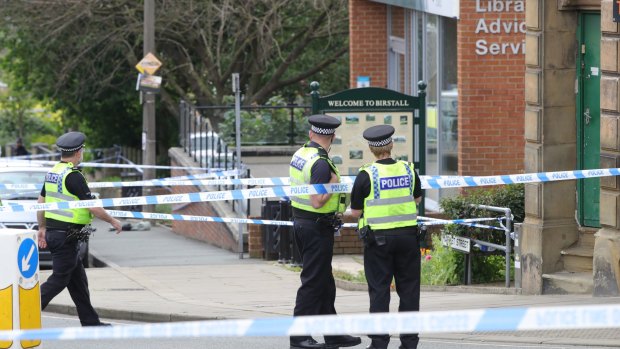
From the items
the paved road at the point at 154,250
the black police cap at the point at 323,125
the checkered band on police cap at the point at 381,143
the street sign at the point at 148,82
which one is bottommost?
the paved road at the point at 154,250

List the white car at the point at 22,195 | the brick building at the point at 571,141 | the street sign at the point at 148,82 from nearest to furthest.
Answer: the brick building at the point at 571,141 < the white car at the point at 22,195 < the street sign at the point at 148,82

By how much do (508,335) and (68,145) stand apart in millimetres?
3863

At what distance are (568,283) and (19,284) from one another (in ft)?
17.2

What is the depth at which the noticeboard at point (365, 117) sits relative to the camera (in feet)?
51.1

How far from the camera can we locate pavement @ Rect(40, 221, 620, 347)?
10.4 m

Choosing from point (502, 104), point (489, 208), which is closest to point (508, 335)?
point (489, 208)

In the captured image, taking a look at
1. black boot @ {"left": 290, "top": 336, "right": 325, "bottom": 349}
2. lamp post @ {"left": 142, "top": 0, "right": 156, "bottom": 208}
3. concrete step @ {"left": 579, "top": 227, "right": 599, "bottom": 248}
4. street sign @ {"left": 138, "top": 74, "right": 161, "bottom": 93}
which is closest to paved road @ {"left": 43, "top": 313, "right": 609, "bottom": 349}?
black boot @ {"left": 290, "top": 336, "right": 325, "bottom": 349}

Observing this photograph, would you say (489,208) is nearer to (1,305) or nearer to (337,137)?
(337,137)

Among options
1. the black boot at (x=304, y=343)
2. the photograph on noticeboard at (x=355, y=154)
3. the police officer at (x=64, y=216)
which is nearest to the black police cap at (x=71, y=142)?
the police officer at (x=64, y=216)

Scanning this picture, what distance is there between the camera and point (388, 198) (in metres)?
8.66

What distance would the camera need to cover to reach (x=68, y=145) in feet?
32.9

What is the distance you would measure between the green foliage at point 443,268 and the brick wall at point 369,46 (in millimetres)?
8671

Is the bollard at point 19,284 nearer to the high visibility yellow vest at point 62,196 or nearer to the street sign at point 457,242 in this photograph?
the high visibility yellow vest at point 62,196

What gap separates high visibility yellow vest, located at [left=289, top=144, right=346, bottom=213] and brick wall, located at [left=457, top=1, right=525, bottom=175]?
722 centimetres
